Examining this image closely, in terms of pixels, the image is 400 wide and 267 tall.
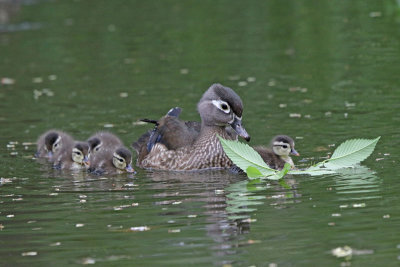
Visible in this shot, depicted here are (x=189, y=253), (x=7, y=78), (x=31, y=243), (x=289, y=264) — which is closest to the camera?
(x=289, y=264)

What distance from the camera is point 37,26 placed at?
2348 cm

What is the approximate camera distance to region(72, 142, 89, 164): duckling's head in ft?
40.4

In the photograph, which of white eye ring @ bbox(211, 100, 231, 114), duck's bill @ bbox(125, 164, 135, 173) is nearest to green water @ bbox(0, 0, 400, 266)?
duck's bill @ bbox(125, 164, 135, 173)

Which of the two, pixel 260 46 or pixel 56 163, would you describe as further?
pixel 260 46

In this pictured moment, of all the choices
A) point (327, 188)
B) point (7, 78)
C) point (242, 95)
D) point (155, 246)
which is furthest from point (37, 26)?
point (155, 246)

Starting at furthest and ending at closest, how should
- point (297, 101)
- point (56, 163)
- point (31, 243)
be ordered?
point (297, 101) → point (56, 163) → point (31, 243)

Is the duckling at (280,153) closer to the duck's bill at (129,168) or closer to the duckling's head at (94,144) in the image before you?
the duck's bill at (129,168)

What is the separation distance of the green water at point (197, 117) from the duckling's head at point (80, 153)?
1.04ft

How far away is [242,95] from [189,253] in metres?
7.76

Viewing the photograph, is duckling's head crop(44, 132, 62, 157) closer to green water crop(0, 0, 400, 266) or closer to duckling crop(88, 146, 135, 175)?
green water crop(0, 0, 400, 266)

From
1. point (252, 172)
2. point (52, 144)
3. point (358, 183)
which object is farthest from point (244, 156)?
point (52, 144)

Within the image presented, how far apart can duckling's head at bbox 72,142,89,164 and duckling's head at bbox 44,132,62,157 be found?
0.53m

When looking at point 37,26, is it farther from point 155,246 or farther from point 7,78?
point 155,246

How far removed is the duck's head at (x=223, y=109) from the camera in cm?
1168
